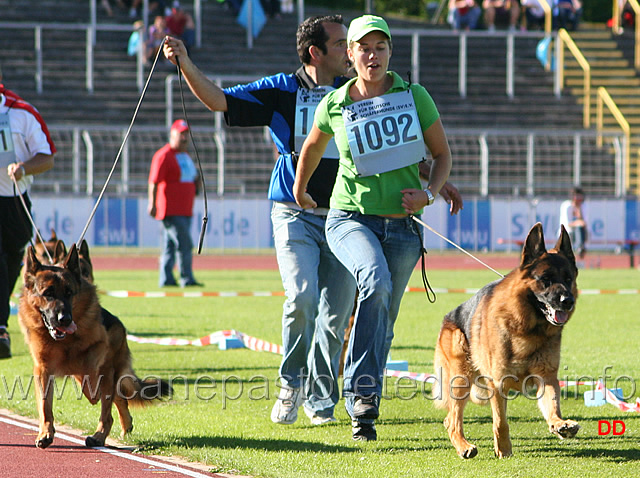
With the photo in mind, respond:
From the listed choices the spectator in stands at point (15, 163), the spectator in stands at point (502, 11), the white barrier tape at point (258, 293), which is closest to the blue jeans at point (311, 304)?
the spectator in stands at point (15, 163)

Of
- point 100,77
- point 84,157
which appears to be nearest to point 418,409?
point 84,157

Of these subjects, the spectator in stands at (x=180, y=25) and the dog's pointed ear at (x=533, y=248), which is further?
the spectator in stands at (x=180, y=25)

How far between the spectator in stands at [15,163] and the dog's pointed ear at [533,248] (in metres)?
4.10

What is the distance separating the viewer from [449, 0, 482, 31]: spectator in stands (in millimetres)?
32562

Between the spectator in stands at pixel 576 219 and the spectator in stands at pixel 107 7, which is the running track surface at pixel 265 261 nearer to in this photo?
the spectator in stands at pixel 576 219

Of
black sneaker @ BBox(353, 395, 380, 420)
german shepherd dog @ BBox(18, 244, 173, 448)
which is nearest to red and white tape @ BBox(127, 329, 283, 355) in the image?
german shepherd dog @ BBox(18, 244, 173, 448)

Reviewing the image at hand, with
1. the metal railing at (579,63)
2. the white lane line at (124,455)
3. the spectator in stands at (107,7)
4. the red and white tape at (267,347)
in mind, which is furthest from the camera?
the spectator in stands at (107,7)

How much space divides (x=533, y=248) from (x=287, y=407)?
5.78ft

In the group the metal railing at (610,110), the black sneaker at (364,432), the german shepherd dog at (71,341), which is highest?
the metal railing at (610,110)

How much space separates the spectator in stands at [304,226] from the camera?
5898 millimetres

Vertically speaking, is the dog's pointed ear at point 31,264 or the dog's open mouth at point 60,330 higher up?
the dog's pointed ear at point 31,264

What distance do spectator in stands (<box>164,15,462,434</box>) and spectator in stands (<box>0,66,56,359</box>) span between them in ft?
7.75

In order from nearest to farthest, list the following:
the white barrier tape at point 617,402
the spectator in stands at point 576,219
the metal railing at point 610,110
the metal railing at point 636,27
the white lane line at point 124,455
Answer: the white lane line at point 124,455
the white barrier tape at point 617,402
the spectator in stands at point 576,219
the metal railing at point 610,110
the metal railing at point 636,27

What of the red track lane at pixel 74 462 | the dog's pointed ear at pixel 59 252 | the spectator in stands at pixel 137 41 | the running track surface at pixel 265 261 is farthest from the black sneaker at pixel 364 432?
the spectator in stands at pixel 137 41
